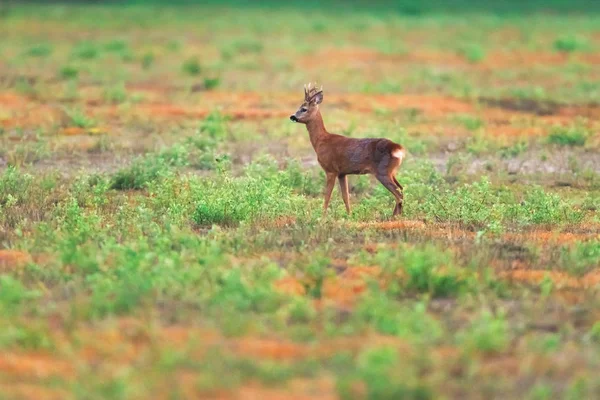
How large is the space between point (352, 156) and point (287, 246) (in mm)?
2559

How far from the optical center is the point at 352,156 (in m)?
13.5

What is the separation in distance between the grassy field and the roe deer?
39 centimetres

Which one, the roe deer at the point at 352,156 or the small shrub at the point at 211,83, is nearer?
the roe deer at the point at 352,156

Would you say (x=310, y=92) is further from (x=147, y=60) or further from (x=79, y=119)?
(x=147, y=60)

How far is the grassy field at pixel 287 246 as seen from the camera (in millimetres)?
7551

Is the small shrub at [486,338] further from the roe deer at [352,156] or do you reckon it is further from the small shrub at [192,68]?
the small shrub at [192,68]

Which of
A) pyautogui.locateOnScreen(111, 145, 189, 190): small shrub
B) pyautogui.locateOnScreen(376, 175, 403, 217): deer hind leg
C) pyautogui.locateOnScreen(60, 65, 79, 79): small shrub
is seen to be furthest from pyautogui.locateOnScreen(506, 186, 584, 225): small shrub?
pyautogui.locateOnScreen(60, 65, 79, 79): small shrub

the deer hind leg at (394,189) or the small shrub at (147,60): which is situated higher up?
the deer hind leg at (394,189)

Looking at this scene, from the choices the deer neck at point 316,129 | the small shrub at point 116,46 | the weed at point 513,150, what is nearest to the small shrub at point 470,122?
the weed at point 513,150

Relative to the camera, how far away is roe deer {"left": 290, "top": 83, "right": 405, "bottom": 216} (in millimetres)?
13281

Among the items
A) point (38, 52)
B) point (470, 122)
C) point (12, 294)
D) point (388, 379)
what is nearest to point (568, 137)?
point (470, 122)

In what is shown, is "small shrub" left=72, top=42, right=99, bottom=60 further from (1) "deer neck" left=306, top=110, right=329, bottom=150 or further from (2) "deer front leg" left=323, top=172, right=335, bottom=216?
(2) "deer front leg" left=323, top=172, right=335, bottom=216

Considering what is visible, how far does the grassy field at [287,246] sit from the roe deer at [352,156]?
0.39 m

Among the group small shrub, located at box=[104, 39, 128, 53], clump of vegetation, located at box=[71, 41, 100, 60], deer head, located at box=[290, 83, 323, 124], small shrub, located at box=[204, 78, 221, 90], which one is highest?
deer head, located at box=[290, 83, 323, 124]
